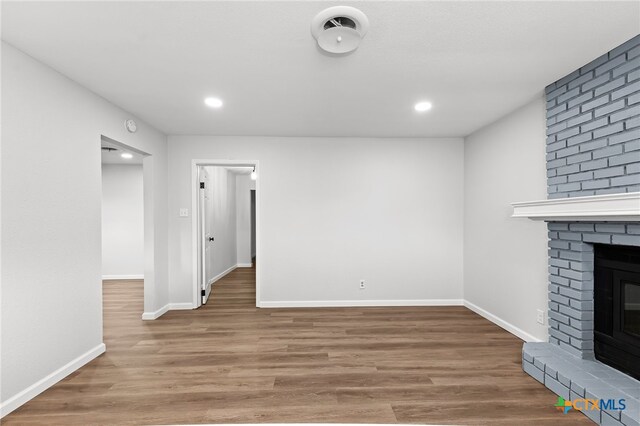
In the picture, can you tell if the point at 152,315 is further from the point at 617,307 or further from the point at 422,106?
the point at 617,307

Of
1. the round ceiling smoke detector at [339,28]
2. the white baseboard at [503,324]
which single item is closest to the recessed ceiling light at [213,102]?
the round ceiling smoke detector at [339,28]

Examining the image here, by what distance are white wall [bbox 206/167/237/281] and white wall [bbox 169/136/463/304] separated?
1731 mm

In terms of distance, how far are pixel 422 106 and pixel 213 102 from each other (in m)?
2.10

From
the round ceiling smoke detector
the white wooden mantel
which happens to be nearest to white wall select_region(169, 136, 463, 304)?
the white wooden mantel

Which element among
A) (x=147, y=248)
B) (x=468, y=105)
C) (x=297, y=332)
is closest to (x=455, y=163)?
(x=468, y=105)

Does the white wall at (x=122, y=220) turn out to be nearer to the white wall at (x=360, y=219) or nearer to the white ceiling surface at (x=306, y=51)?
the white wall at (x=360, y=219)

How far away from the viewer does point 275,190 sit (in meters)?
4.26

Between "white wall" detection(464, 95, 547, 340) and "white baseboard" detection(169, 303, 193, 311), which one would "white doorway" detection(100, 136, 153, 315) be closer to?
"white baseboard" detection(169, 303, 193, 311)

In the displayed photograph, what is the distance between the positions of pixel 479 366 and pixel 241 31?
10.1 ft

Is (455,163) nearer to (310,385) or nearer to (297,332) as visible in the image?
(297,332)

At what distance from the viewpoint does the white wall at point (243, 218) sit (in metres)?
7.74

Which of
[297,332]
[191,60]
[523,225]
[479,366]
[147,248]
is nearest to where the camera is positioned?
[191,60]

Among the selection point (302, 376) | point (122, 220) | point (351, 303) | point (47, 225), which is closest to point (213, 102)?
point (47, 225)

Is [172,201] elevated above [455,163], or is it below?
below
